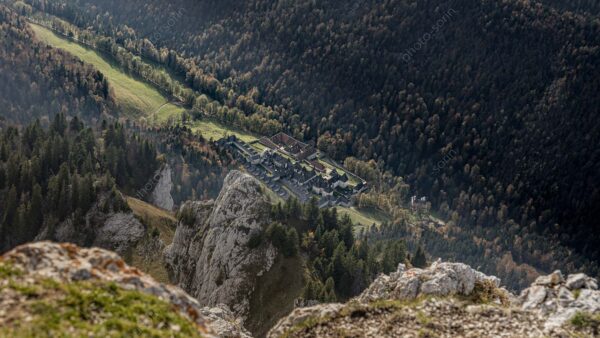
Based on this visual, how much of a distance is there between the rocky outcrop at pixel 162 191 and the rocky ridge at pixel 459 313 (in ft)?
385

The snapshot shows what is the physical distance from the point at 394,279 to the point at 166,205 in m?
116

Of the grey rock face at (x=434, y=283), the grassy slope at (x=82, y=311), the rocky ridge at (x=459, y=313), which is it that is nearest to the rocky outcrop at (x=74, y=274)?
the grassy slope at (x=82, y=311)

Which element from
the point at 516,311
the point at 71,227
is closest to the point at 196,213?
the point at 71,227

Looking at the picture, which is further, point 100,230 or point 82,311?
point 100,230

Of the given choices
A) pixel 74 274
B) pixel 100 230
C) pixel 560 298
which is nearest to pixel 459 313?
pixel 560 298

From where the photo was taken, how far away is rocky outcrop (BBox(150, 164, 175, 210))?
532 ft

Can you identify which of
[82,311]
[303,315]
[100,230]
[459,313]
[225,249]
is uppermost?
[82,311]

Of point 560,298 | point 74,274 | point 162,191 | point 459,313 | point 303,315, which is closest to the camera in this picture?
point 74,274

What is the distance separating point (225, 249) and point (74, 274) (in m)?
70.4

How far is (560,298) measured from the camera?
1945 inches

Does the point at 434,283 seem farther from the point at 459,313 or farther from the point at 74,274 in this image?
the point at 74,274

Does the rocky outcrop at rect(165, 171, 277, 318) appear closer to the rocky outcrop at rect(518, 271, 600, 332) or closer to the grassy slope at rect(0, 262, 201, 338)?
the rocky outcrop at rect(518, 271, 600, 332)

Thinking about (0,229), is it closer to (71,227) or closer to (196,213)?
(71,227)

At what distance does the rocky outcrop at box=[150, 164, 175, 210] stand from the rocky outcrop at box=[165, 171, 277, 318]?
47327mm
